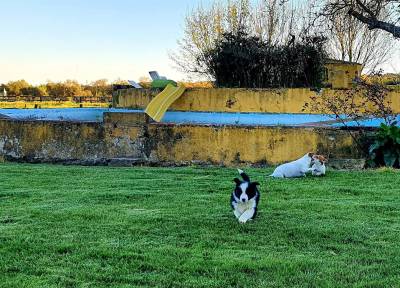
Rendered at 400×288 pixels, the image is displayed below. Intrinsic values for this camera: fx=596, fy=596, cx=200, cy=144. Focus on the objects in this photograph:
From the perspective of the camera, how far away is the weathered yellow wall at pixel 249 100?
14297mm

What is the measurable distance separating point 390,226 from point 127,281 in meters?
2.80

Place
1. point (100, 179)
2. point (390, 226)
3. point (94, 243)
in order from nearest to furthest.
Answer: point (94, 243), point (390, 226), point (100, 179)

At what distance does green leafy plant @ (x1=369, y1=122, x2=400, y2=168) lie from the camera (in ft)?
35.6

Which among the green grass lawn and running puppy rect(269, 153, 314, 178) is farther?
running puppy rect(269, 153, 314, 178)

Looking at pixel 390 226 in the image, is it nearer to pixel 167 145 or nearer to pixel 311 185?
pixel 311 185

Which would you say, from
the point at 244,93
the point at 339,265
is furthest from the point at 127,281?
the point at 244,93

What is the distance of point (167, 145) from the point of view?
11836 millimetres

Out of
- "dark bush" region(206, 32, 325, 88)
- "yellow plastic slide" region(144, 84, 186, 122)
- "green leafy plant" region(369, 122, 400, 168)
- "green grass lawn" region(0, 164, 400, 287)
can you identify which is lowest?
"green grass lawn" region(0, 164, 400, 287)

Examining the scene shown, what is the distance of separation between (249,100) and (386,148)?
4299mm

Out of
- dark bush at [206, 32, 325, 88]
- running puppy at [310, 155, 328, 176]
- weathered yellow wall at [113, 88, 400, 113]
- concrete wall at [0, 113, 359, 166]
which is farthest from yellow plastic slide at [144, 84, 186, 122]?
running puppy at [310, 155, 328, 176]

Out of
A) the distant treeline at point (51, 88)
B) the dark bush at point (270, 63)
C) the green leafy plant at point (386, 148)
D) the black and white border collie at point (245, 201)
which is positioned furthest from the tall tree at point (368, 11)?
the distant treeline at point (51, 88)

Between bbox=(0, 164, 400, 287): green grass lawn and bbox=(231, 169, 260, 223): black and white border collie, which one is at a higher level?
bbox=(231, 169, 260, 223): black and white border collie

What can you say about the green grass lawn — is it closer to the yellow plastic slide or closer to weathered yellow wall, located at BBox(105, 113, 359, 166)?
weathered yellow wall, located at BBox(105, 113, 359, 166)

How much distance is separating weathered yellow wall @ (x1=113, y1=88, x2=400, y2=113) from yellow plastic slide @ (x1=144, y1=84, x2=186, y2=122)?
0.27 metres
